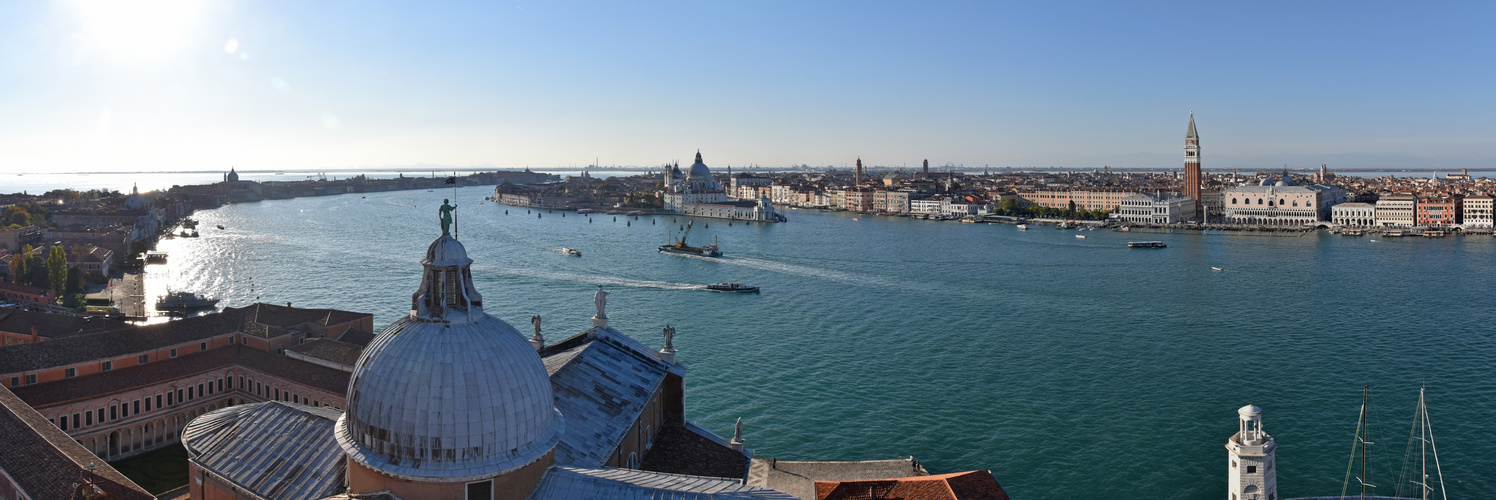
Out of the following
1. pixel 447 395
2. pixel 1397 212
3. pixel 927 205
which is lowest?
pixel 447 395

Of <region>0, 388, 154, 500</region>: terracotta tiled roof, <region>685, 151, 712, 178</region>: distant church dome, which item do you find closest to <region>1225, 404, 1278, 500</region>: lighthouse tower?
<region>0, 388, 154, 500</region>: terracotta tiled roof

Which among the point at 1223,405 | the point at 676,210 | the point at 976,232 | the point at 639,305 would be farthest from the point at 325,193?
the point at 1223,405

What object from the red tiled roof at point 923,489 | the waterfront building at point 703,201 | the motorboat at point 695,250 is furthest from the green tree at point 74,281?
the waterfront building at point 703,201

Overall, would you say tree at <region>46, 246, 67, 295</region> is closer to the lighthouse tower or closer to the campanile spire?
the lighthouse tower

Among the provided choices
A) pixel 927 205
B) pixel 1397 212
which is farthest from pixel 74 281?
pixel 1397 212

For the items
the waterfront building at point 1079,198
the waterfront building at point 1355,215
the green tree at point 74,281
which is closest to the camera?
the green tree at point 74,281

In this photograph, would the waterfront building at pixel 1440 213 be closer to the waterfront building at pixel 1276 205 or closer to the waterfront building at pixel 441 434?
the waterfront building at pixel 1276 205

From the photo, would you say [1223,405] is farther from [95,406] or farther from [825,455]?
[95,406]

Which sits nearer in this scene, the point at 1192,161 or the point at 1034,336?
the point at 1034,336

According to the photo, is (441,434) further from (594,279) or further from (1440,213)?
(1440,213)
